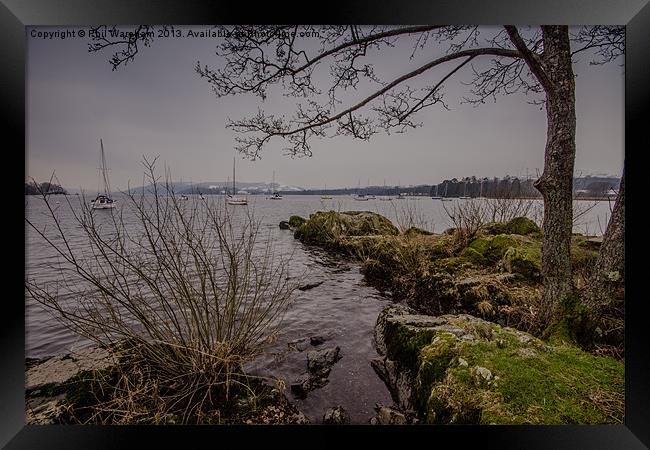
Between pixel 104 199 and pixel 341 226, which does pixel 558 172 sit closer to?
pixel 341 226

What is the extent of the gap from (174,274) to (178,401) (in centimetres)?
74

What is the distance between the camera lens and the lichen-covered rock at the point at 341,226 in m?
2.10

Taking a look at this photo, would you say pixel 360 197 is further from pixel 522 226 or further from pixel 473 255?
pixel 522 226

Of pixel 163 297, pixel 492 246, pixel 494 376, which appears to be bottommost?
pixel 494 376

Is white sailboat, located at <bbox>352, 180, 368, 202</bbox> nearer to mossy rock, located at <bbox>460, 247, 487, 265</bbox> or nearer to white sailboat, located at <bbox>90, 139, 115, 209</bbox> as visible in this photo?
mossy rock, located at <bbox>460, 247, 487, 265</bbox>

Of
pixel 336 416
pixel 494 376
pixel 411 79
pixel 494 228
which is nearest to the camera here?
pixel 494 376

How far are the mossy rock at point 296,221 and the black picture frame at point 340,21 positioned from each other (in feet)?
3.91

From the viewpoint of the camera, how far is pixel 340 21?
181 cm

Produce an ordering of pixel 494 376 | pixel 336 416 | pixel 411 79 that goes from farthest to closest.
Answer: pixel 411 79
pixel 336 416
pixel 494 376

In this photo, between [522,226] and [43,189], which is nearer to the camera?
[43,189]

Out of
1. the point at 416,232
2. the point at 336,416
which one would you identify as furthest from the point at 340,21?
the point at 336,416

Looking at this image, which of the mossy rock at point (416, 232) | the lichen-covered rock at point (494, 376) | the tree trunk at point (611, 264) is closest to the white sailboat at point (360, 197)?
the mossy rock at point (416, 232)

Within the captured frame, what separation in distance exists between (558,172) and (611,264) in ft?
2.07

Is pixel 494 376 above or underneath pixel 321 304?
underneath
